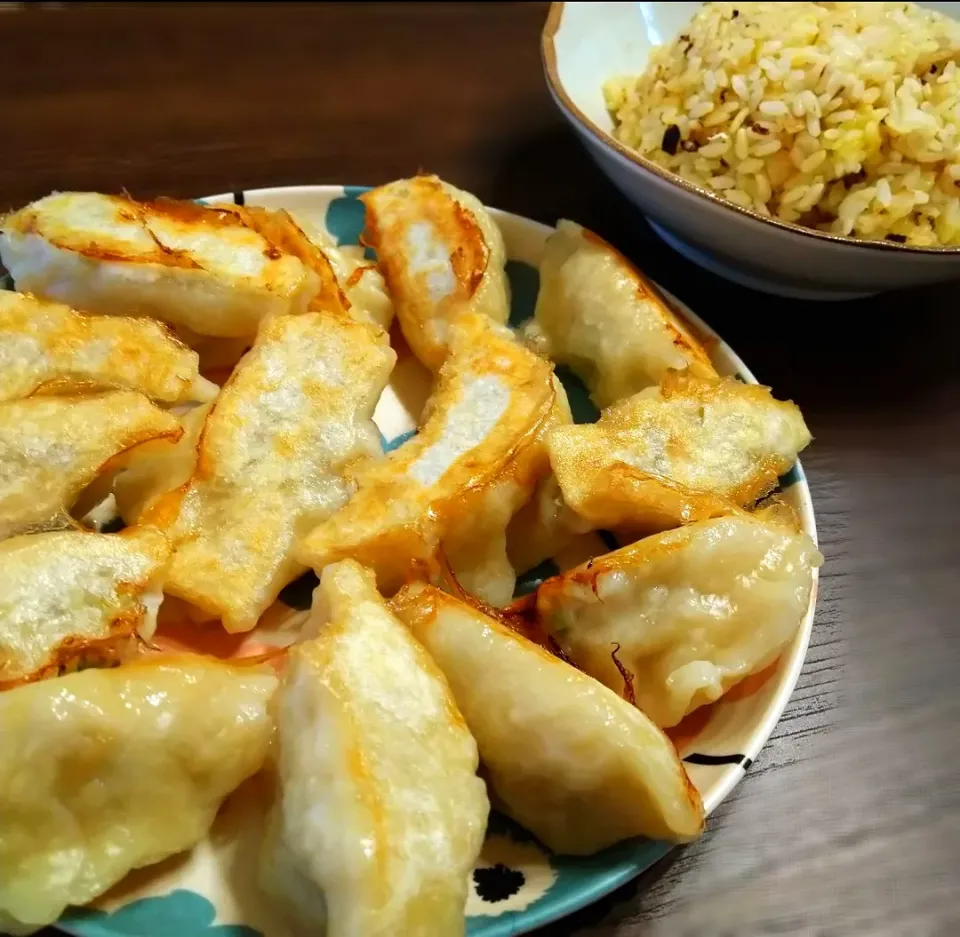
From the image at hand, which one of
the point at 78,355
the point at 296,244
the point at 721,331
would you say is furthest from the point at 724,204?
the point at 78,355

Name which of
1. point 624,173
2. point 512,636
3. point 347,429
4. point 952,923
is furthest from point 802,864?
point 624,173

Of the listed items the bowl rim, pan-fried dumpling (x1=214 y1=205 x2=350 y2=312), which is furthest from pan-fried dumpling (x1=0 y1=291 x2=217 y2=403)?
the bowl rim

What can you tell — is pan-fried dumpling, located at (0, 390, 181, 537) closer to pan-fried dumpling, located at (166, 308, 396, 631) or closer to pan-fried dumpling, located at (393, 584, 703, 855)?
pan-fried dumpling, located at (166, 308, 396, 631)

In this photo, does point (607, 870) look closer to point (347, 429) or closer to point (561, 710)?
point (561, 710)

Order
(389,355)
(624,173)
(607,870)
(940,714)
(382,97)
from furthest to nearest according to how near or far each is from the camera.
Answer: (382,97), (624,173), (389,355), (940,714), (607,870)

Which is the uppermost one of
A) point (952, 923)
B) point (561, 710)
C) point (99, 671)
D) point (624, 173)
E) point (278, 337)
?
point (624, 173)

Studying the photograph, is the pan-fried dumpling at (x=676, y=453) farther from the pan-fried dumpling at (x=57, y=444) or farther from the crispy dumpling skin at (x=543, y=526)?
the pan-fried dumpling at (x=57, y=444)

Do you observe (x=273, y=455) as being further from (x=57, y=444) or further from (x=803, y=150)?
(x=803, y=150)
